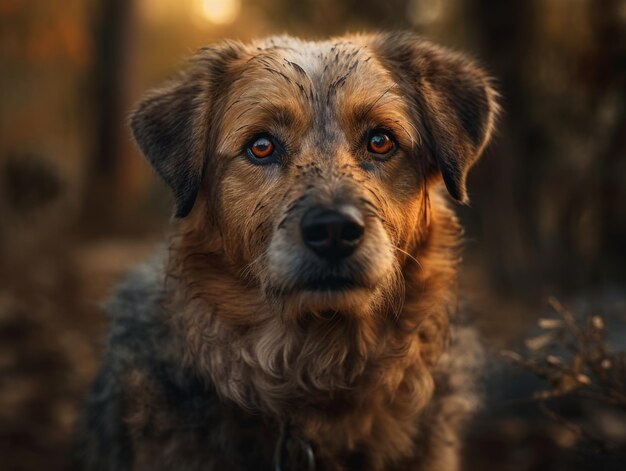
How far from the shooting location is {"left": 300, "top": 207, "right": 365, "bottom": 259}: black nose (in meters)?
2.88

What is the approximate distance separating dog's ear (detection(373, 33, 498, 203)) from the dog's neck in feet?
1.39

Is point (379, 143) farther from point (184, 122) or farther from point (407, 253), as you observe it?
point (184, 122)

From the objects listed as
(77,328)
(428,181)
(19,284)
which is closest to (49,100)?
(19,284)

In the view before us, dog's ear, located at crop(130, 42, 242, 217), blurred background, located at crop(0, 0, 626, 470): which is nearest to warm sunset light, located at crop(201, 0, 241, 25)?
blurred background, located at crop(0, 0, 626, 470)

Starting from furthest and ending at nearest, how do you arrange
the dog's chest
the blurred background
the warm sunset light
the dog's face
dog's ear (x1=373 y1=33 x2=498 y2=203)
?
1. the warm sunset light
2. the blurred background
3. dog's ear (x1=373 y1=33 x2=498 y2=203)
4. the dog's chest
5. the dog's face

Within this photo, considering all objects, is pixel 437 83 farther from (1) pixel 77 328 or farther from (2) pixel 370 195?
(1) pixel 77 328

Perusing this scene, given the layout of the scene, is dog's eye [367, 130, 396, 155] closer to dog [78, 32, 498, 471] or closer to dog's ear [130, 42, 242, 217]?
dog [78, 32, 498, 471]

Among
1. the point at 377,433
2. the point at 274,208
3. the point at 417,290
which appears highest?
the point at 274,208

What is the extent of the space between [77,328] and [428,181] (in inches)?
167

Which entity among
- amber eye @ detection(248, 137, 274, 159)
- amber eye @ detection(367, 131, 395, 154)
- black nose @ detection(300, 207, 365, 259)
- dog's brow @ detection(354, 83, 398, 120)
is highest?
dog's brow @ detection(354, 83, 398, 120)

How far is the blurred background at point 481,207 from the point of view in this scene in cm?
504

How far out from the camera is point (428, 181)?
3613mm

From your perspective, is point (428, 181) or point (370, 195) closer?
point (370, 195)

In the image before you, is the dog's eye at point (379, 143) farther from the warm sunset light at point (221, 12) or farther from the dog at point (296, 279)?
the warm sunset light at point (221, 12)
